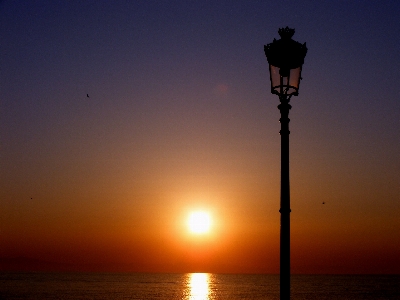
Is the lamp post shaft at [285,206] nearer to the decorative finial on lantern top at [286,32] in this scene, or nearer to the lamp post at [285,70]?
the lamp post at [285,70]

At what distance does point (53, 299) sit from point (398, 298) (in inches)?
2847

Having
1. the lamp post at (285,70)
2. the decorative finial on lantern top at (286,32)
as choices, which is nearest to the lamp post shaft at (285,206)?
the lamp post at (285,70)

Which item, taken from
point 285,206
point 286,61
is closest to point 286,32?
point 286,61

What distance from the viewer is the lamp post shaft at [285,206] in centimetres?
748

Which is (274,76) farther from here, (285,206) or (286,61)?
(285,206)

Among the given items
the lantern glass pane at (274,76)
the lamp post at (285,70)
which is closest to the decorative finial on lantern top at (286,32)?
the lamp post at (285,70)

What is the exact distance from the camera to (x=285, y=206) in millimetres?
7609

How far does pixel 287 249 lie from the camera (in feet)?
24.6

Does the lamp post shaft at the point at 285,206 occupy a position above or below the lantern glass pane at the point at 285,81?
below

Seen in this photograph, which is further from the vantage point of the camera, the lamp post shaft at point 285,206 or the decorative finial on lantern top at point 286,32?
the decorative finial on lantern top at point 286,32

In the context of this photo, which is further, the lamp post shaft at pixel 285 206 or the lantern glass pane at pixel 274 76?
the lantern glass pane at pixel 274 76

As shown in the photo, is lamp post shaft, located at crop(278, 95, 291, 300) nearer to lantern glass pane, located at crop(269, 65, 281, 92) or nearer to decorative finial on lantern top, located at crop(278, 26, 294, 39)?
lantern glass pane, located at crop(269, 65, 281, 92)

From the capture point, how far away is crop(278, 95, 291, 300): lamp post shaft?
24.5 feet

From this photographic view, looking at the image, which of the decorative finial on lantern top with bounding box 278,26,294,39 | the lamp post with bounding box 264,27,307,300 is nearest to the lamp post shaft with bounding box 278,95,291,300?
the lamp post with bounding box 264,27,307,300
